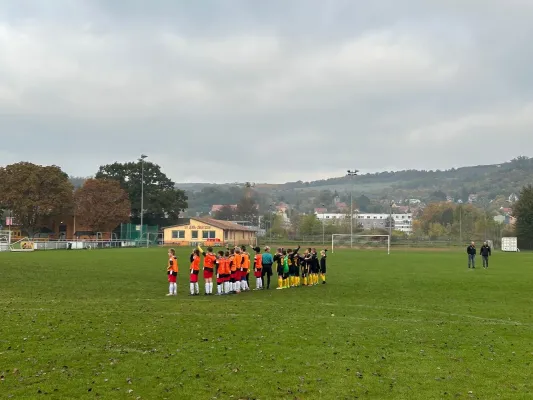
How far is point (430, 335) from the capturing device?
13320 mm

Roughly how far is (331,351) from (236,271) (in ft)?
40.3

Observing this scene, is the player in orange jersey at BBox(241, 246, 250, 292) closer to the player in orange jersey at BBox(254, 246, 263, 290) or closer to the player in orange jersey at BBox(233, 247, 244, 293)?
the player in orange jersey at BBox(233, 247, 244, 293)

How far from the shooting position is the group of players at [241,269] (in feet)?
73.1

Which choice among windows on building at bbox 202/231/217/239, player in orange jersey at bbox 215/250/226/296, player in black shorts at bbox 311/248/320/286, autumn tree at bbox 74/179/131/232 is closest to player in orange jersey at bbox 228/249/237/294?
player in orange jersey at bbox 215/250/226/296

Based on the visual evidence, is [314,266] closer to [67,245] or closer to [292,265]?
[292,265]

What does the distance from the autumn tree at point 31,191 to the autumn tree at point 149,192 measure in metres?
20.7

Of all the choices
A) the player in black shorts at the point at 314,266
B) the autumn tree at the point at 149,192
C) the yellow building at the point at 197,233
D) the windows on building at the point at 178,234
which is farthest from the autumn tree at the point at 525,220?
the player in black shorts at the point at 314,266

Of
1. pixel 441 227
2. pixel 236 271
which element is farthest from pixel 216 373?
pixel 441 227

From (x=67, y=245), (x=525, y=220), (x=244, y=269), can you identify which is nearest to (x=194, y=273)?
(x=244, y=269)

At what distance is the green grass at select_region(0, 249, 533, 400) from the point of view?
29.3 feet

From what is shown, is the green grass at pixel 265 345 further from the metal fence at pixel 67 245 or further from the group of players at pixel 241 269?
the metal fence at pixel 67 245

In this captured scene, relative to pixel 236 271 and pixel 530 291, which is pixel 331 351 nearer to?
pixel 236 271

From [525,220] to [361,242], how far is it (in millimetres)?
30206

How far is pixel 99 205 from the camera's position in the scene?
91.2 meters
